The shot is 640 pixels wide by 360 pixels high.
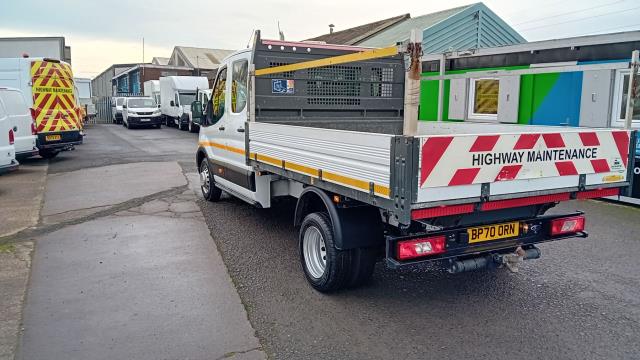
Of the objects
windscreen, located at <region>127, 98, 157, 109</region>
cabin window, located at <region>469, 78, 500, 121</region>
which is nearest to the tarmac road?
cabin window, located at <region>469, 78, 500, 121</region>

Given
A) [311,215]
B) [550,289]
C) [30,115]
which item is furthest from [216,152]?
[30,115]

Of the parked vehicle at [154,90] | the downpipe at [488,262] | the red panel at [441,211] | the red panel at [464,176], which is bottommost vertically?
the downpipe at [488,262]

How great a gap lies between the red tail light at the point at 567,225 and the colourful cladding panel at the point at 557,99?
5.75m

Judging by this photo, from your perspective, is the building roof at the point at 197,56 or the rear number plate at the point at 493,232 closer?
the rear number plate at the point at 493,232

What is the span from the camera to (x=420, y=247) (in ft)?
12.8

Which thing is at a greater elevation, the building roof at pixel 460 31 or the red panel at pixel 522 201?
the building roof at pixel 460 31

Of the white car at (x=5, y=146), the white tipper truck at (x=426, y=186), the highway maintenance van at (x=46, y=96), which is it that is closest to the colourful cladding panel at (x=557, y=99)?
the white tipper truck at (x=426, y=186)

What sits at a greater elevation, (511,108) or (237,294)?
A: (511,108)

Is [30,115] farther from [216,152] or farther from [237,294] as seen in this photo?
[237,294]

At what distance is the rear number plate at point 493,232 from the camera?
409cm

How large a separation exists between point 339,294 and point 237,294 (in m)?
0.92

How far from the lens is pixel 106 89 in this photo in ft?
229

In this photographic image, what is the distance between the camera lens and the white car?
10000 mm

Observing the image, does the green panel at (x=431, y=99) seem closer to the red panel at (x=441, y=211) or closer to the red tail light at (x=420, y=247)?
the red tail light at (x=420, y=247)
